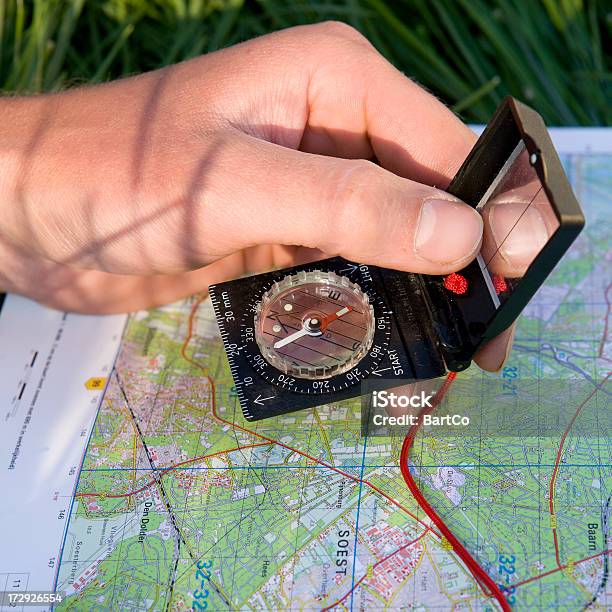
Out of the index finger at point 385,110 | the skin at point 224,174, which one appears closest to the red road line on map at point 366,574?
the skin at point 224,174

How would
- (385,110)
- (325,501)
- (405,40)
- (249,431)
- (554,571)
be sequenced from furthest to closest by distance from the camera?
(405,40) → (385,110) → (249,431) → (325,501) → (554,571)

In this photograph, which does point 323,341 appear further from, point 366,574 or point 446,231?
point 366,574

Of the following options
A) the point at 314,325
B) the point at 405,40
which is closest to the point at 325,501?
the point at 314,325

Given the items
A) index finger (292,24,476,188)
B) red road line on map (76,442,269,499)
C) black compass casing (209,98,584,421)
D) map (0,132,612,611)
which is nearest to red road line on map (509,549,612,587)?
map (0,132,612,611)

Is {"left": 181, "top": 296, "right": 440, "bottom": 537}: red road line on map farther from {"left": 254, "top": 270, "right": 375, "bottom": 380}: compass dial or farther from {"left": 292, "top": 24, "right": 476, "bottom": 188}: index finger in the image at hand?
{"left": 292, "top": 24, "right": 476, "bottom": 188}: index finger

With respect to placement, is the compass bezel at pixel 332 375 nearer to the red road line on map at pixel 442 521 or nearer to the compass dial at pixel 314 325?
the compass dial at pixel 314 325

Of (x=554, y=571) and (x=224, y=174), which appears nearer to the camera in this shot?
(x=554, y=571)

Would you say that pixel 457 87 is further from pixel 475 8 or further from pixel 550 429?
pixel 550 429
